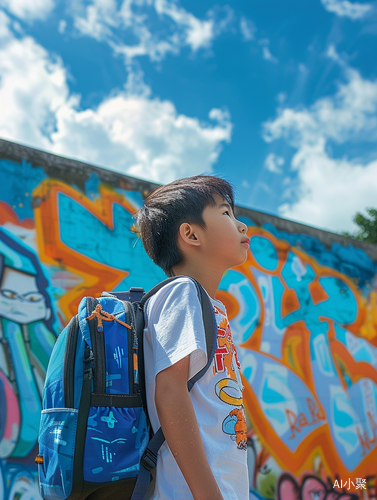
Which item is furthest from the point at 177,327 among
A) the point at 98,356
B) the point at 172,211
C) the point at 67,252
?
the point at 67,252

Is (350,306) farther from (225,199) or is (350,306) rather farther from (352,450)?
(225,199)

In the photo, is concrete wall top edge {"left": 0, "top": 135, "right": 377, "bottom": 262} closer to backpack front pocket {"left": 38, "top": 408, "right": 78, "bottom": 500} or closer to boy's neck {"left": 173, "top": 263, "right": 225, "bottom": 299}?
boy's neck {"left": 173, "top": 263, "right": 225, "bottom": 299}

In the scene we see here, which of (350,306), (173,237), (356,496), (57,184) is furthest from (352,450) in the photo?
(173,237)

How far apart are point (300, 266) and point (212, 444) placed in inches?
158

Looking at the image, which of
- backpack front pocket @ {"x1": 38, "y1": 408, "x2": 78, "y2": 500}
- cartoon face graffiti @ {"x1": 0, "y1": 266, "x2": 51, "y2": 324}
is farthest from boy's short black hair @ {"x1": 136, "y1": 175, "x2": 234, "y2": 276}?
cartoon face graffiti @ {"x1": 0, "y1": 266, "x2": 51, "y2": 324}

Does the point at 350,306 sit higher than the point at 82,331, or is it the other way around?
the point at 350,306

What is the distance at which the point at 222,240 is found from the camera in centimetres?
138

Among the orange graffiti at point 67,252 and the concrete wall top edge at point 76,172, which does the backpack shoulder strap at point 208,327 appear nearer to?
the orange graffiti at point 67,252

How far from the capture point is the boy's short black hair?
4.65ft

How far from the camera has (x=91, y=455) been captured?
0.98m

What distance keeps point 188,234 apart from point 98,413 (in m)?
0.59

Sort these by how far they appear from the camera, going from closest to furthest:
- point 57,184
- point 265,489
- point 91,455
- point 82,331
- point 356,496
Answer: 1. point 91,455
2. point 82,331
3. point 57,184
4. point 265,489
5. point 356,496

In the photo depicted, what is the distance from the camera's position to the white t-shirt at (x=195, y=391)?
1.05m

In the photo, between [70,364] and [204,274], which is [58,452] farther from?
[204,274]
